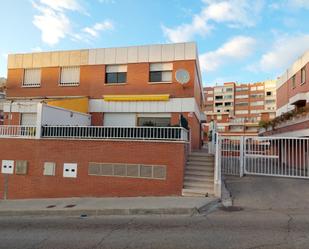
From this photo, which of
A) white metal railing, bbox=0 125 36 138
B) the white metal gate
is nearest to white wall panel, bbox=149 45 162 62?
the white metal gate

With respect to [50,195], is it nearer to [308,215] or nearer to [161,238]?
[161,238]

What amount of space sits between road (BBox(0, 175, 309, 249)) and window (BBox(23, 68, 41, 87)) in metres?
12.4

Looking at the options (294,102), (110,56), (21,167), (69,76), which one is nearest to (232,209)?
(21,167)

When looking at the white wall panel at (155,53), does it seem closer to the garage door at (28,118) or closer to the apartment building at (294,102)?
the garage door at (28,118)

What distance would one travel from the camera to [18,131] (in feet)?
45.8

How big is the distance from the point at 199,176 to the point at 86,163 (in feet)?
16.9

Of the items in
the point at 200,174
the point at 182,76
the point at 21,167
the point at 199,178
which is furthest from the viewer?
the point at 182,76

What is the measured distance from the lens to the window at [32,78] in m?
19.4

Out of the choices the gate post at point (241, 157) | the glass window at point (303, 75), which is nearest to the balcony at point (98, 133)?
the gate post at point (241, 157)

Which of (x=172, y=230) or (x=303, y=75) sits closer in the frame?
(x=172, y=230)

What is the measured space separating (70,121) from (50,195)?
180 inches

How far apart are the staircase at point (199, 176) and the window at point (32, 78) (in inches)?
493

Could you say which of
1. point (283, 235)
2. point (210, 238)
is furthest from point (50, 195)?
point (283, 235)

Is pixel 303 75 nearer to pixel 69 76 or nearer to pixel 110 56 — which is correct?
pixel 110 56
